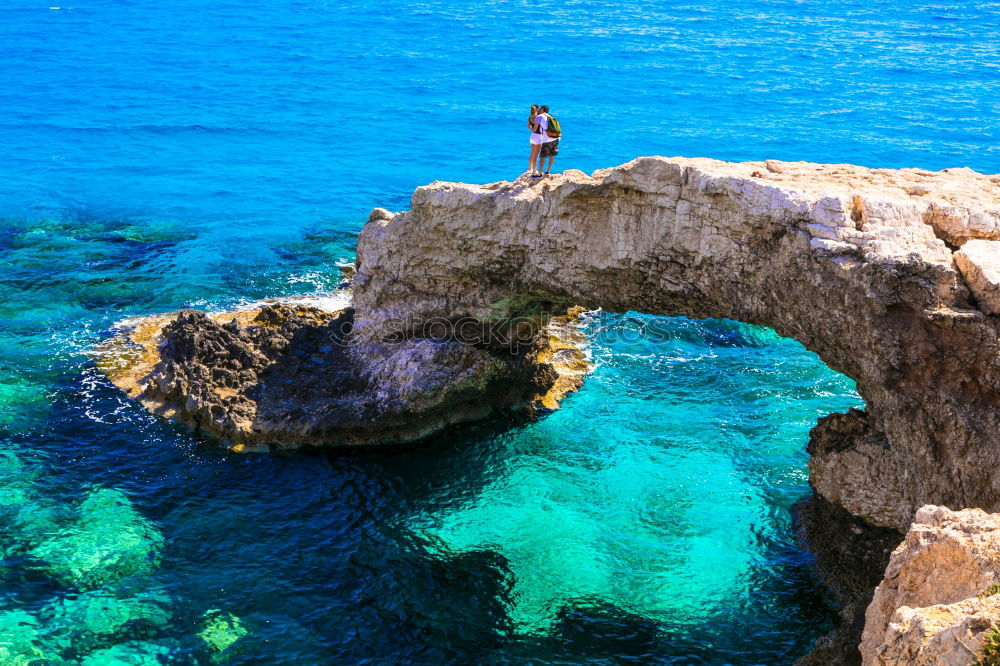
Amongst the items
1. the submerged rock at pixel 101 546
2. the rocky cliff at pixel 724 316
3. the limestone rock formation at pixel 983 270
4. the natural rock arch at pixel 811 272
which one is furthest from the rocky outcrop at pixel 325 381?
the limestone rock formation at pixel 983 270

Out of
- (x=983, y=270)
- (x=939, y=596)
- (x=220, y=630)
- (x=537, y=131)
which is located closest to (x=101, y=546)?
(x=220, y=630)

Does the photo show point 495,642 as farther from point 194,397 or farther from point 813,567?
point 194,397

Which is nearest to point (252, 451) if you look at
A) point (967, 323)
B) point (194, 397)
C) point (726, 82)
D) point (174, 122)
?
point (194, 397)

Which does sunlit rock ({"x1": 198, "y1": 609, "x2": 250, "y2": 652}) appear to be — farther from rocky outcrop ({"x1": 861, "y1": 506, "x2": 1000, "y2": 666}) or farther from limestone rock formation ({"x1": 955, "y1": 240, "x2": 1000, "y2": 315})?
limestone rock formation ({"x1": 955, "y1": 240, "x2": 1000, "y2": 315})

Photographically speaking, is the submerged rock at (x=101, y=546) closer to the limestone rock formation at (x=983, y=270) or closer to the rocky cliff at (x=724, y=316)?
the rocky cliff at (x=724, y=316)

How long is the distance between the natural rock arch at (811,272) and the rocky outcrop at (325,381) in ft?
3.48

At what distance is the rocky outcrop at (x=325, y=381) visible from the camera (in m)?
17.8

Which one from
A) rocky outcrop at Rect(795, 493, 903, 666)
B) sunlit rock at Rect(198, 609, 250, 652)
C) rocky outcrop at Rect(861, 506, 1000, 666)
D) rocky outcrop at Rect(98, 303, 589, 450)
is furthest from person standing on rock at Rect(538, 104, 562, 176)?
rocky outcrop at Rect(861, 506, 1000, 666)

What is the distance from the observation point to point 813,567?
49.4 feet

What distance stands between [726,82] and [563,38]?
8475mm

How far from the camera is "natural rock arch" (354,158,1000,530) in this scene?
1198 cm

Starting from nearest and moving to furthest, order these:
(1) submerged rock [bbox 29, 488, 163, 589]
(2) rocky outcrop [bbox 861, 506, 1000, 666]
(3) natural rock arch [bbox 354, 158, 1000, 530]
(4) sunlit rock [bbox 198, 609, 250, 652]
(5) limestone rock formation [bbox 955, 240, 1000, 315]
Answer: (2) rocky outcrop [bbox 861, 506, 1000, 666], (5) limestone rock formation [bbox 955, 240, 1000, 315], (3) natural rock arch [bbox 354, 158, 1000, 530], (4) sunlit rock [bbox 198, 609, 250, 652], (1) submerged rock [bbox 29, 488, 163, 589]

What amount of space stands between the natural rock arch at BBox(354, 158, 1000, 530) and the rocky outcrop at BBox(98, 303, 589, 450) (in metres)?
1.06

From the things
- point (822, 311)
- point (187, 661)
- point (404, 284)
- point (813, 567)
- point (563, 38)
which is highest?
point (563, 38)
